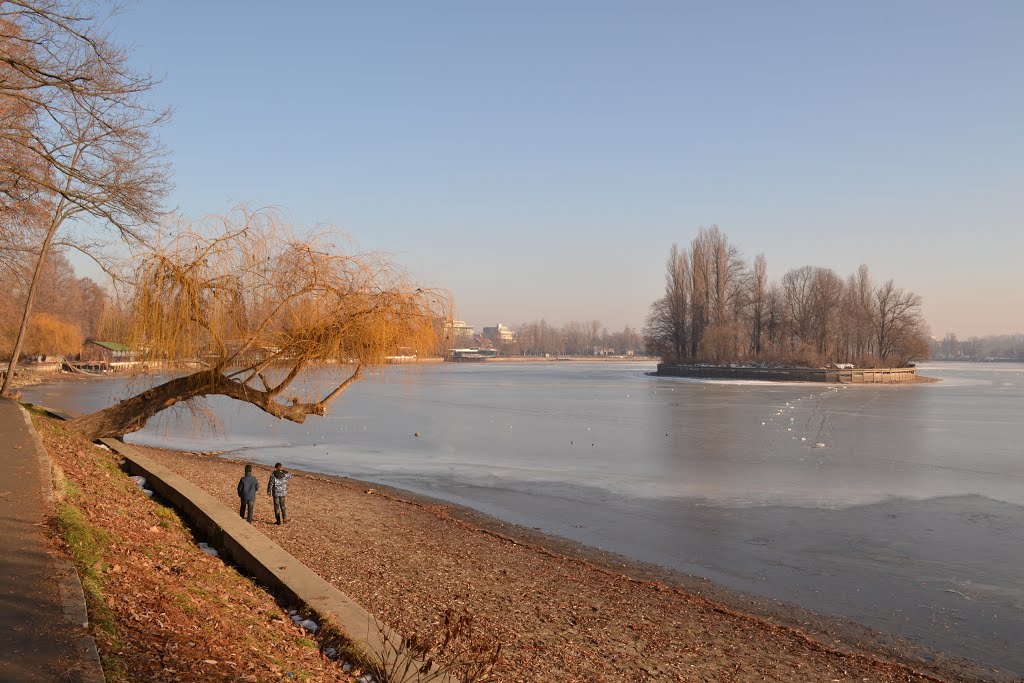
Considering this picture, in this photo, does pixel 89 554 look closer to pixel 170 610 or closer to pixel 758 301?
pixel 170 610

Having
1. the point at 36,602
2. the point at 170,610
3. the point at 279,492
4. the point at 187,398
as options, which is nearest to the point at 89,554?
the point at 170,610

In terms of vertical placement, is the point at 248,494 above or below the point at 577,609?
above

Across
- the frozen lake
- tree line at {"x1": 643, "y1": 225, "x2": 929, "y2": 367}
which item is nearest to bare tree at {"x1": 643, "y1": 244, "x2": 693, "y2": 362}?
tree line at {"x1": 643, "y1": 225, "x2": 929, "y2": 367}

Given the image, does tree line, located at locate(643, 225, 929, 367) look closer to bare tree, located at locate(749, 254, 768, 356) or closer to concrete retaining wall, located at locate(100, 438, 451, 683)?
bare tree, located at locate(749, 254, 768, 356)

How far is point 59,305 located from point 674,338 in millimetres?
72286

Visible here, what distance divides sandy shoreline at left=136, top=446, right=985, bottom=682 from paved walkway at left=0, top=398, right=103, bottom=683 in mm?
3404

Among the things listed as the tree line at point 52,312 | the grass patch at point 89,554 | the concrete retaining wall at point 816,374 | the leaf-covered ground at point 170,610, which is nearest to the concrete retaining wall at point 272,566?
the leaf-covered ground at point 170,610

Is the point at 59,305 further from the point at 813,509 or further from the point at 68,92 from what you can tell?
the point at 813,509

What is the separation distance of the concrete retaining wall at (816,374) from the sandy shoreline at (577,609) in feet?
246

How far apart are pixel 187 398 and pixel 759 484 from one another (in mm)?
14199

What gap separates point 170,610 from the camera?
6.05 meters

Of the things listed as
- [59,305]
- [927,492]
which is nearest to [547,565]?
[927,492]

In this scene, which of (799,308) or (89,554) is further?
(799,308)

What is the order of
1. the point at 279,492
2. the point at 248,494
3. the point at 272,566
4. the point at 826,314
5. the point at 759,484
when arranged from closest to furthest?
the point at 272,566
the point at 248,494
the point at 279,492
the point at 759,484
the point at 826,314
